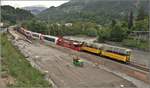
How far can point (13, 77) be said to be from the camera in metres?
21.4

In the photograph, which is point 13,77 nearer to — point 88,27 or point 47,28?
point 47,28

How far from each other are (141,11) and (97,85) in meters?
60.4

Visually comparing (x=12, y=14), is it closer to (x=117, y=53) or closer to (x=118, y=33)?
(x=118, y=33)

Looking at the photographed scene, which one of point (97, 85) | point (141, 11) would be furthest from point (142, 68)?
point (141, 11)

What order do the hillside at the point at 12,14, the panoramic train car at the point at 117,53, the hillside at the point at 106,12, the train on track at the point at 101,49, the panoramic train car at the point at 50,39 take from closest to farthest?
the panoramic train car at the point at 117,53, the train on track at the point at 101,49, the panoramic train car at the point at 50,39, the hillside at the point at 12,14, the hillside at the point at 106,12

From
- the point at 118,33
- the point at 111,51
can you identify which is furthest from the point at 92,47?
the point at 118,33

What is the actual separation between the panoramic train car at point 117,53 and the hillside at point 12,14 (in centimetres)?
9855

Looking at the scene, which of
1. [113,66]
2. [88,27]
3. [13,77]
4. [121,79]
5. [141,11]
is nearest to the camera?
[13,77]

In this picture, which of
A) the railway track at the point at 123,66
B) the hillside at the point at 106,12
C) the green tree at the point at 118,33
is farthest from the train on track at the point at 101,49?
the hillside at the point at 106,12

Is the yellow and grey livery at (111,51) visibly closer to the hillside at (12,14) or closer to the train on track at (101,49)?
the train on track at (101,49)

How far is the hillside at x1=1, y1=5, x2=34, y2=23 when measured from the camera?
432 feet

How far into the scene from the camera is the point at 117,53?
32781 mm

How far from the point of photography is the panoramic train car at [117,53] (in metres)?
31.4

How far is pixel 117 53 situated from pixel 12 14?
118238 millimetres
